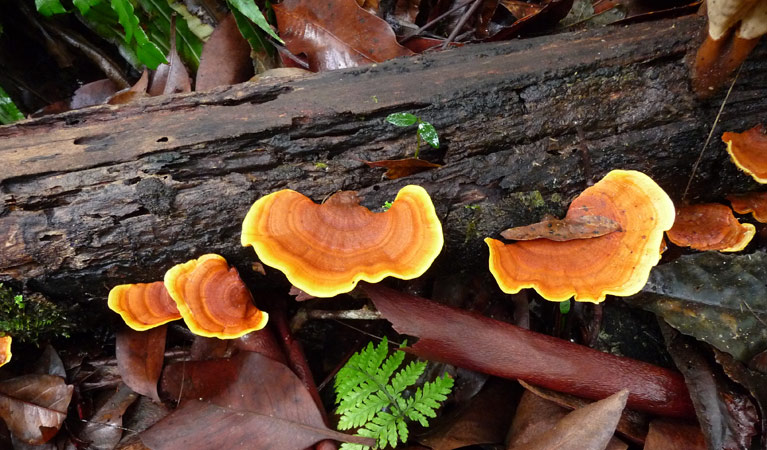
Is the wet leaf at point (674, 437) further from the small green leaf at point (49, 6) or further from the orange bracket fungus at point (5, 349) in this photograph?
the small green leaf at point (49, 6)

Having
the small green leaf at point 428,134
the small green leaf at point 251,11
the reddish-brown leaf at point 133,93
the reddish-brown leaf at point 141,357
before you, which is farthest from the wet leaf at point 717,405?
the reddish-brown leaf at point 133,93

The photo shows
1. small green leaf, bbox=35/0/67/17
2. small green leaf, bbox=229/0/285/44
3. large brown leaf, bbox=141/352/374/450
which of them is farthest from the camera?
small green leaf, bbox=35/0/67/17

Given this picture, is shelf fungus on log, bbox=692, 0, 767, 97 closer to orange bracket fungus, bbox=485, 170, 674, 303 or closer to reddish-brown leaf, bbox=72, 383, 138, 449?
orange bracket fungus, bbox=485, 170, 674, 303

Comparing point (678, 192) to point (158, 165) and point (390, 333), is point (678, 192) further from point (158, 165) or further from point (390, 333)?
point (158, 165)

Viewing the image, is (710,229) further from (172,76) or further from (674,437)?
(172,76)

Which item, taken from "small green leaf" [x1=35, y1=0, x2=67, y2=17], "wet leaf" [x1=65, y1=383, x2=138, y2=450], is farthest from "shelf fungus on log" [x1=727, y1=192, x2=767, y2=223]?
"small green leaf" [x1=35, y1=0, x2=67, y2=17]

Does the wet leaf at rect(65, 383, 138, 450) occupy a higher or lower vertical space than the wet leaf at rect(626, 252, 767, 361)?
higher

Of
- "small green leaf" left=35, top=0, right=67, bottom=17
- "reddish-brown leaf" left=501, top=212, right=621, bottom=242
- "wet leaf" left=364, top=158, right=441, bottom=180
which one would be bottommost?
"reddish-brown leaf" left=501, top=212, right=621, bottom=242
